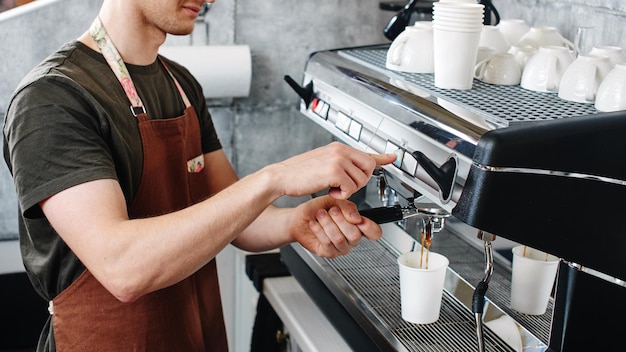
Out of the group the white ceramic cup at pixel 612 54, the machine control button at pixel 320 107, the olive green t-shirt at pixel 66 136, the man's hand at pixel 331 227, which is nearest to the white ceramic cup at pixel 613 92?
the white ceramic cup at pixel 612 54

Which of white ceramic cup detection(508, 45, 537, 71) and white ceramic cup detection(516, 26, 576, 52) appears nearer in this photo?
white ceramic cup detection(508, 45, 537, 71)

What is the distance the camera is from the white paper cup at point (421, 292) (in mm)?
1409

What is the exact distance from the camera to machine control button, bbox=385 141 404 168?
1.39 m

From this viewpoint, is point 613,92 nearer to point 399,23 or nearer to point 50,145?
point 399,23

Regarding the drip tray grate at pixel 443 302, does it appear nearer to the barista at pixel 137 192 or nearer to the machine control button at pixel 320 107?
the barista at pixel 137 192

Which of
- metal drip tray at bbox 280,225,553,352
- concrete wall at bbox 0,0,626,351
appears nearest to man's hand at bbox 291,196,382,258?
metal drip tray at bbox 280,225,553,352

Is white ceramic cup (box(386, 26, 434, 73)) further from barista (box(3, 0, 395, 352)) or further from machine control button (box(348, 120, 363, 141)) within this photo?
barista (box(3, 0, 395, 352))

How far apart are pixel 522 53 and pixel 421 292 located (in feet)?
1.57

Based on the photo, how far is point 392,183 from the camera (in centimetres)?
168

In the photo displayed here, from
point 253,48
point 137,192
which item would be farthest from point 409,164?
point 253,48

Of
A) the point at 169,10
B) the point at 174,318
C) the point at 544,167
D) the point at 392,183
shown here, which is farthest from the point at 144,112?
the point at 544,167

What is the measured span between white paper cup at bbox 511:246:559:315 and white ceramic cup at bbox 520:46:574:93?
286 millimetres

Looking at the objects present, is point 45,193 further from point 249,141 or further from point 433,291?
point 249,141

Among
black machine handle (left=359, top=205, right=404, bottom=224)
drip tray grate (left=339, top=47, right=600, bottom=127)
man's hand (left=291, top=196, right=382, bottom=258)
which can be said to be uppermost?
drip tray grate (left=339, top=47, right=600, bottom=127)
